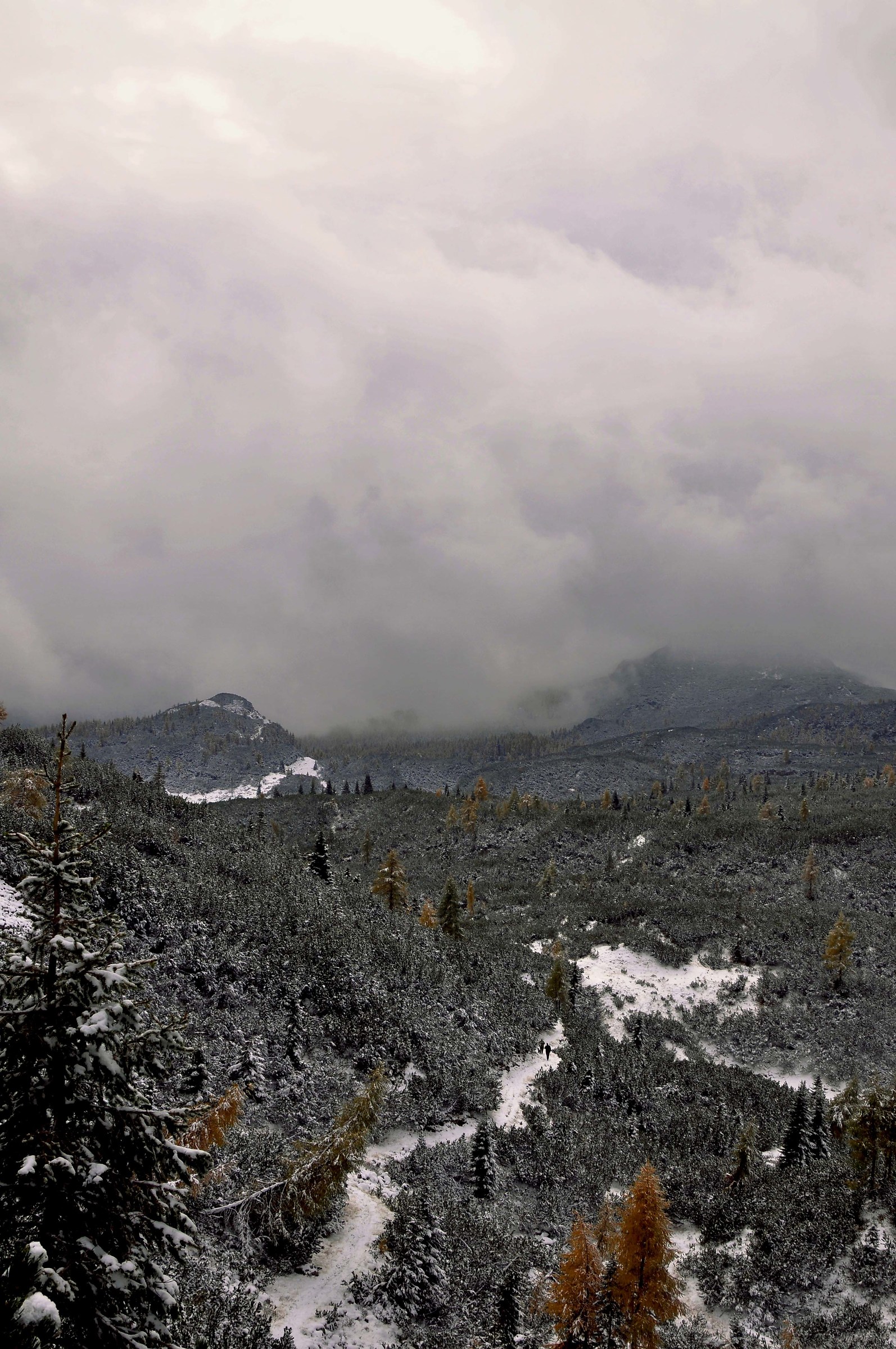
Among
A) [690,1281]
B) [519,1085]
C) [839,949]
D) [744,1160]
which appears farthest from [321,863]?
[839,949]

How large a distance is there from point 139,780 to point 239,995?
43910mm

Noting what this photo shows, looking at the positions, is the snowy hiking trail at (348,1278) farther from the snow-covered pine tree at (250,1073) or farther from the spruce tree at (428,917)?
the spruce tree at (428,917)

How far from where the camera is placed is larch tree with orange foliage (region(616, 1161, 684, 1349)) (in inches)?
855

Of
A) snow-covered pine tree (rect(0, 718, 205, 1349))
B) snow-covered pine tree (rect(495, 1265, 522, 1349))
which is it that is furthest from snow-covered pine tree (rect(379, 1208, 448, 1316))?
snow-covered pine tree (rect(0, 718, 205, 1349))

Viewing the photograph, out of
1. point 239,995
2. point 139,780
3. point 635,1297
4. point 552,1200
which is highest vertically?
point 139,780

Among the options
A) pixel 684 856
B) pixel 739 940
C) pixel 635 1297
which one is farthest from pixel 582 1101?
pixel 684 856

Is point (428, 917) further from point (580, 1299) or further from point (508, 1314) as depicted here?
point (580, 1299)

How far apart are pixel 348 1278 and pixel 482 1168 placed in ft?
35.5

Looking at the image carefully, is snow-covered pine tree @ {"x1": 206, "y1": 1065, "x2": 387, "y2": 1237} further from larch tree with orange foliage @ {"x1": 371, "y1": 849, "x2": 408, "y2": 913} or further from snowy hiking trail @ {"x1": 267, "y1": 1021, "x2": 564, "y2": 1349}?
larch tree with orange foliage @ {"x1": 371, "y1": 849, "x2": 408, "y2": 913}

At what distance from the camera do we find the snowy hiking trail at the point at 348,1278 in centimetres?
2005

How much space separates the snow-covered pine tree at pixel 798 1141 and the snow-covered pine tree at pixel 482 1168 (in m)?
16.8

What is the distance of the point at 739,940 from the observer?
7600 cm

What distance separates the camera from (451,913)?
67062 millimetres

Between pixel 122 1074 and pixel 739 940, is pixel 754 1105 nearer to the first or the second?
pixel 739 940
